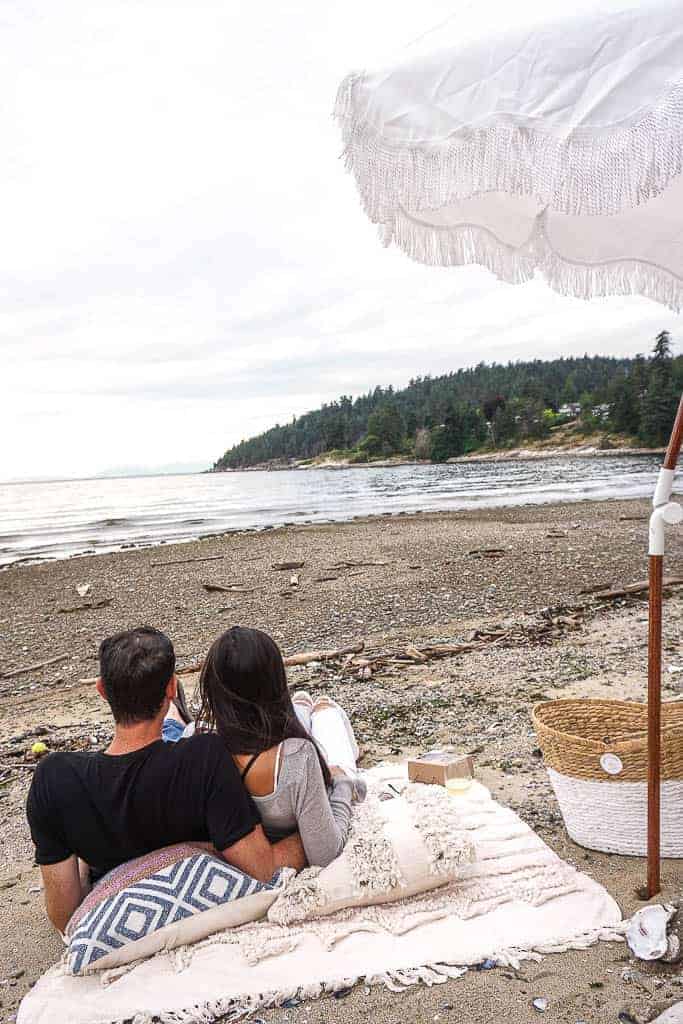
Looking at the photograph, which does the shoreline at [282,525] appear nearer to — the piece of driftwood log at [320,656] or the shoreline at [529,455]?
the piece of driftwood log at [320,656]

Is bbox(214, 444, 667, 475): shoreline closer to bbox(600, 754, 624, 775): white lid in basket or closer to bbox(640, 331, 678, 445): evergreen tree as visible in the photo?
bbox(640, 331, 678, 445): evergreen tree

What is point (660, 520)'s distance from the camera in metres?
2.89

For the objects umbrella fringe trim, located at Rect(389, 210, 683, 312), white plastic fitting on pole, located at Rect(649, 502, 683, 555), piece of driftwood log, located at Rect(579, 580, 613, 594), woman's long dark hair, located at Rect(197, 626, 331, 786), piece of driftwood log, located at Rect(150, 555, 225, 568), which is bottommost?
piece of driftwood log, located at Rect(150, 555, 225, 568)

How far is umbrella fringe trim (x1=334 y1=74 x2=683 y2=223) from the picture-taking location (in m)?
2.31

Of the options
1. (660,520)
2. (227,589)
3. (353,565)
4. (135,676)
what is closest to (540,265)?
(660,520)

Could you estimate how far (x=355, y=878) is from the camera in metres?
3.09

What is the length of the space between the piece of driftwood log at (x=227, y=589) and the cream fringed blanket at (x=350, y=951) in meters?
9.40

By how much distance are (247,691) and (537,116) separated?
224 cm

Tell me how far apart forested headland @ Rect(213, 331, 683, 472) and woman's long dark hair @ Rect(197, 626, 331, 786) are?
43.9 m

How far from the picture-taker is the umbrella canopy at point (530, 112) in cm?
234

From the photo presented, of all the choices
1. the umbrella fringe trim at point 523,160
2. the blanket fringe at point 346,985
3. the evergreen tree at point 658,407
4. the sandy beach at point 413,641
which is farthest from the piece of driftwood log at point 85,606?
the evergreen tree at point 658,407

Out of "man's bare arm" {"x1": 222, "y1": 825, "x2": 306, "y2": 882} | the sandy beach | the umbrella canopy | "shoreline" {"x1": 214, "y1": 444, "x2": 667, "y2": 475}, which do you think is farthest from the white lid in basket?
"shoreline" {"x1": 214, "y1": 444, "x2": 667, "y2": 475}

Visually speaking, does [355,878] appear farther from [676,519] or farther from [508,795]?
[676,519]

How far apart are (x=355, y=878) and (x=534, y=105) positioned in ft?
9.37
